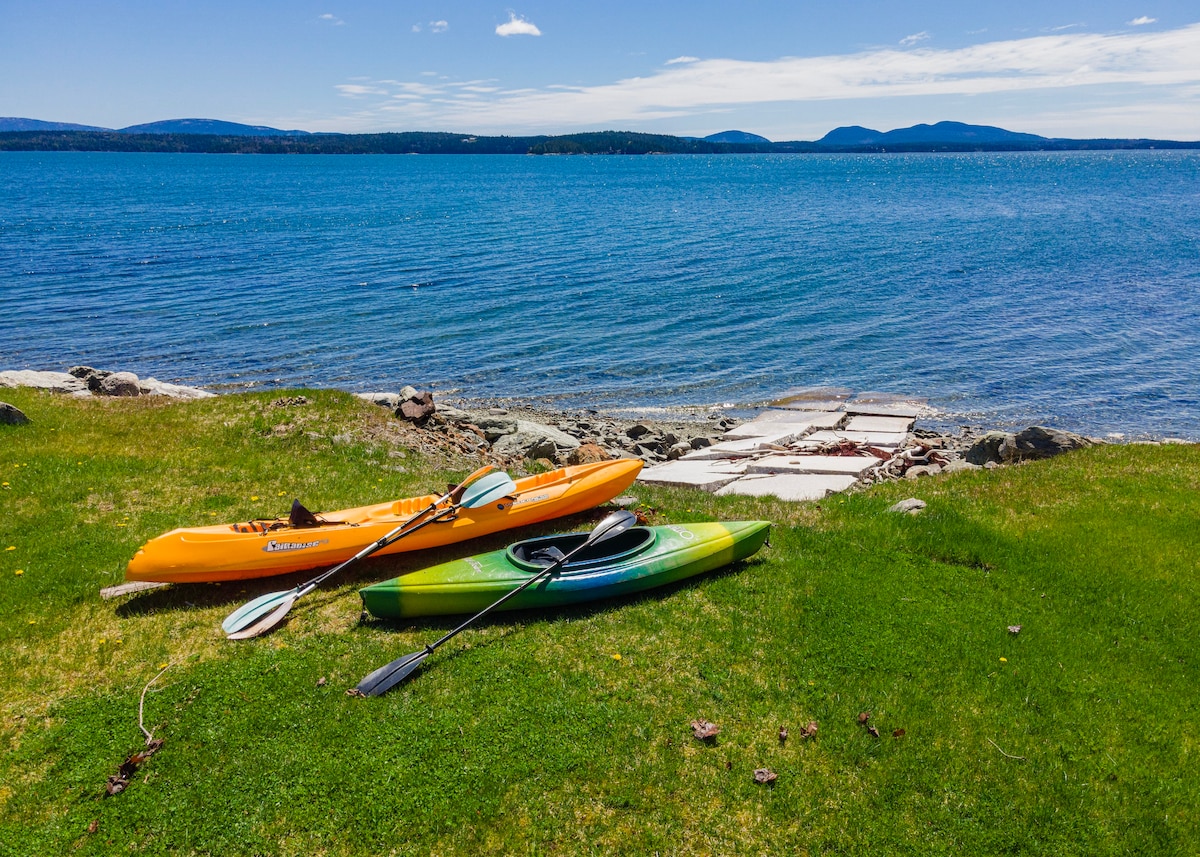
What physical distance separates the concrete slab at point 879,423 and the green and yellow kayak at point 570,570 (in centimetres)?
1065

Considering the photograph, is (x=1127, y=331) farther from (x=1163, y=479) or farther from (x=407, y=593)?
(x=407, y=593)

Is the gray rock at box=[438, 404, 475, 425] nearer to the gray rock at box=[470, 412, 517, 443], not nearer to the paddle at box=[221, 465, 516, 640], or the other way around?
the gray rock at box=[470, 412, 517, 443]

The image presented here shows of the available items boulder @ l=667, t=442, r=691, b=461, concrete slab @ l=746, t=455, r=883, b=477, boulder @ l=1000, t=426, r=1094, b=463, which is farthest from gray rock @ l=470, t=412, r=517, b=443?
boulder @ l=1000, t=426, r=1094, b=463

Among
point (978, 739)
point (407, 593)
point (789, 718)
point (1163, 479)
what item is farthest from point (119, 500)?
point (1163, 479)

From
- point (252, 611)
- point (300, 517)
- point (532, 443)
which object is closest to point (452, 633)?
point (252, 611)

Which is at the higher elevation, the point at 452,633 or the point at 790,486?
A: the point at 452,633

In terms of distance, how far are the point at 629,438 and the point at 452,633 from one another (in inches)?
467

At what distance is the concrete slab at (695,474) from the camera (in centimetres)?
1511

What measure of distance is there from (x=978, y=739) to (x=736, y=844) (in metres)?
2.79

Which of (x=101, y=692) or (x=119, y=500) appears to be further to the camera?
(x=119, y=500)

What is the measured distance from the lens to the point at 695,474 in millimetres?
15828

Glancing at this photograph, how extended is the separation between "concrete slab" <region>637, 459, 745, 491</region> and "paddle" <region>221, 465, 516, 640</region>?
4.53m

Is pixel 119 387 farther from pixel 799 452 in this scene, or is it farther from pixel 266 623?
pixel 799 452

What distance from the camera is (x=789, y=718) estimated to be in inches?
309
